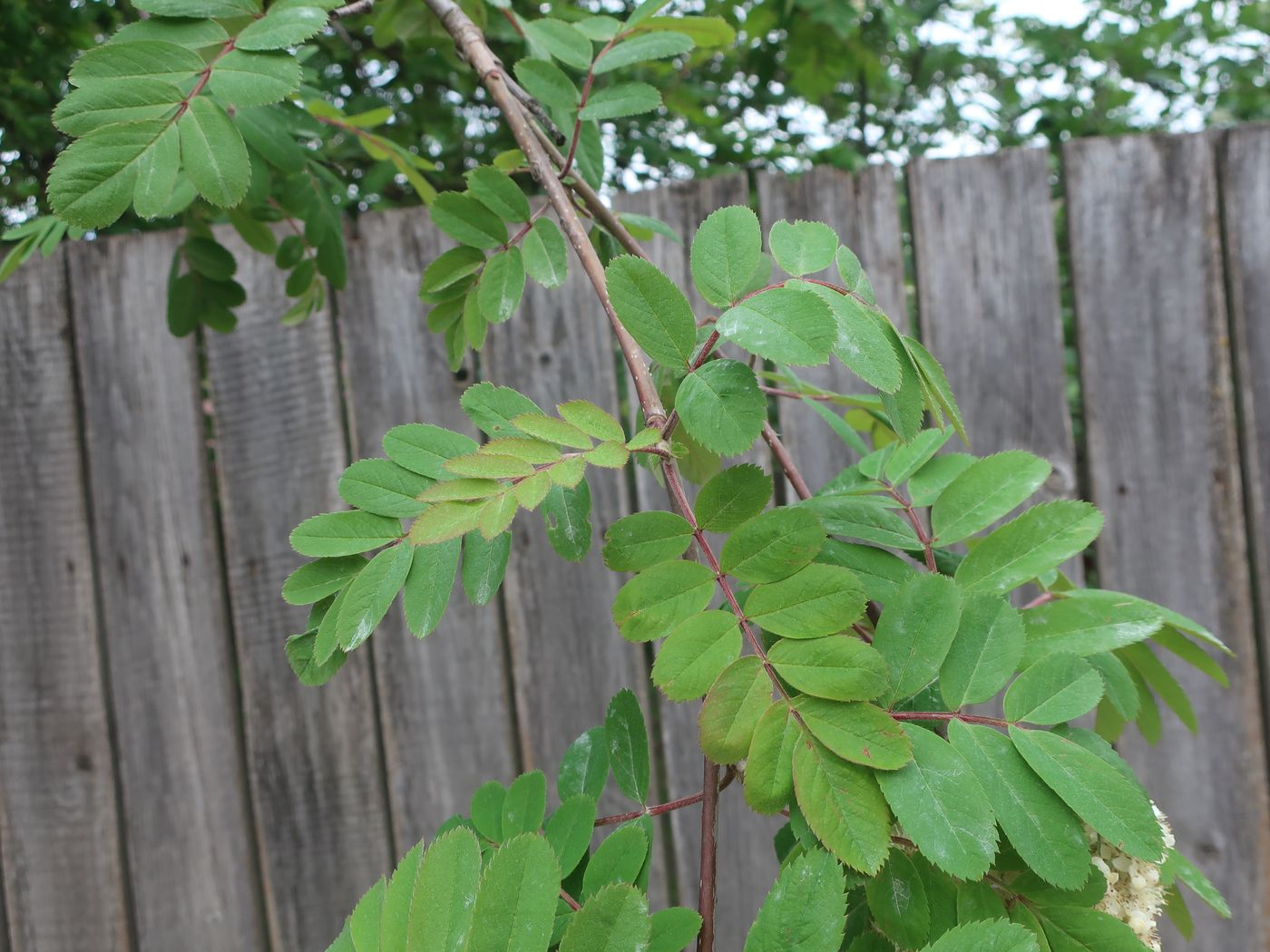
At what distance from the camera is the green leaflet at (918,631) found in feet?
1.50

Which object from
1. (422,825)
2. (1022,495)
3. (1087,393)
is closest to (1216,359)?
(1087,393)

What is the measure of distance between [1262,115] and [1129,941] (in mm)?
2481

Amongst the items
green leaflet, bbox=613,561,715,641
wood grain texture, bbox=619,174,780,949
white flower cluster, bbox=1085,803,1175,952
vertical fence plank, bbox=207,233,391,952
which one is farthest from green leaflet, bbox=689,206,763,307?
vertical fence plank, bbox=207,233,391,952

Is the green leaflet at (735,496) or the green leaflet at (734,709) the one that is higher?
the green leaflet at (735,496)

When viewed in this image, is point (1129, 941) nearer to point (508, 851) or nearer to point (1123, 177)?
point (508, 851)

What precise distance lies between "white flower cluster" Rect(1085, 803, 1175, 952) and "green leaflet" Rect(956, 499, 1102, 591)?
0.14 m

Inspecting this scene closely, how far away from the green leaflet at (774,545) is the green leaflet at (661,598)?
2 centimetres

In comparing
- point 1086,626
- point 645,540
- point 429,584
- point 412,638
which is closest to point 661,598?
point 645,540

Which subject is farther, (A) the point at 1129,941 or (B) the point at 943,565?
(B) the point at 943,565

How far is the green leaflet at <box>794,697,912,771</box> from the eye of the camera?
402 mm

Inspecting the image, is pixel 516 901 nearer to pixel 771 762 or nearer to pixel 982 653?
pixel 771 762

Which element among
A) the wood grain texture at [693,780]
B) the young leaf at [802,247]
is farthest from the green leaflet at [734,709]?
the wood grain texture at [693,780]

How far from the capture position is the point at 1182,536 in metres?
1.49

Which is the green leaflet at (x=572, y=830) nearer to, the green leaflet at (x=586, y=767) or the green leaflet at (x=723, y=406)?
the green leaflet at (x=586, y=767)
